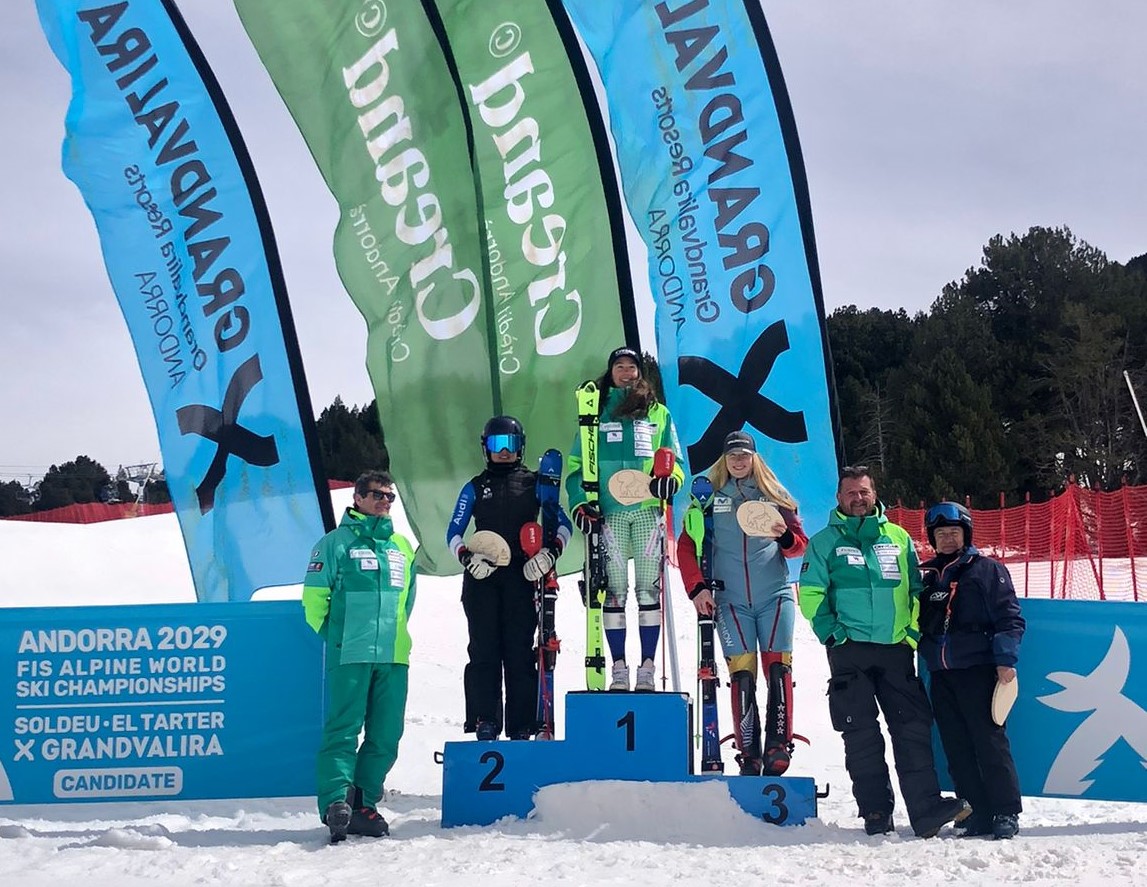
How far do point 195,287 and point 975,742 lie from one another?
245 inches

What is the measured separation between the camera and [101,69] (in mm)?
8328

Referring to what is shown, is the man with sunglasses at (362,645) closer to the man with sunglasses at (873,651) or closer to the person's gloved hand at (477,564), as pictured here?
the person's gloved hand at (477,564)

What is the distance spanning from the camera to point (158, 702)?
5.98m

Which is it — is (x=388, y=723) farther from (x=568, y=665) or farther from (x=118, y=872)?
(x=568, y=665)

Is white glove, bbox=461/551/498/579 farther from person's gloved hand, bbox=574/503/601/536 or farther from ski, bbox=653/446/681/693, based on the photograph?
ski, bbox=653/446/681/693

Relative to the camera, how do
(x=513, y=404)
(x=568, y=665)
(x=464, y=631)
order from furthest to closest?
1. (x=464, y=631)
2. (x=568, y=665)
3. (x=513, y=404)

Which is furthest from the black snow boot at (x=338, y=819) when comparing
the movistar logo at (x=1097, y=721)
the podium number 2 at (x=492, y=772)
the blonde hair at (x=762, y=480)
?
the movistar logo at (x=1097, y=721)

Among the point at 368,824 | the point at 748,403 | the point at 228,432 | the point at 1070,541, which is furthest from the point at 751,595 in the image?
the point at 1070,541

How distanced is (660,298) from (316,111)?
3.31 metres

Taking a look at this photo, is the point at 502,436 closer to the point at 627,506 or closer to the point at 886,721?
the point at 627,506

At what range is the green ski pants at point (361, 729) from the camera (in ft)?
17.1

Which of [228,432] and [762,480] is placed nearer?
[762,480]

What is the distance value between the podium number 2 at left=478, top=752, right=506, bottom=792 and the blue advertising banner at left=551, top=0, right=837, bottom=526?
8.40 feet

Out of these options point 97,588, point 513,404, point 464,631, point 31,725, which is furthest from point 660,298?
point 97,588
